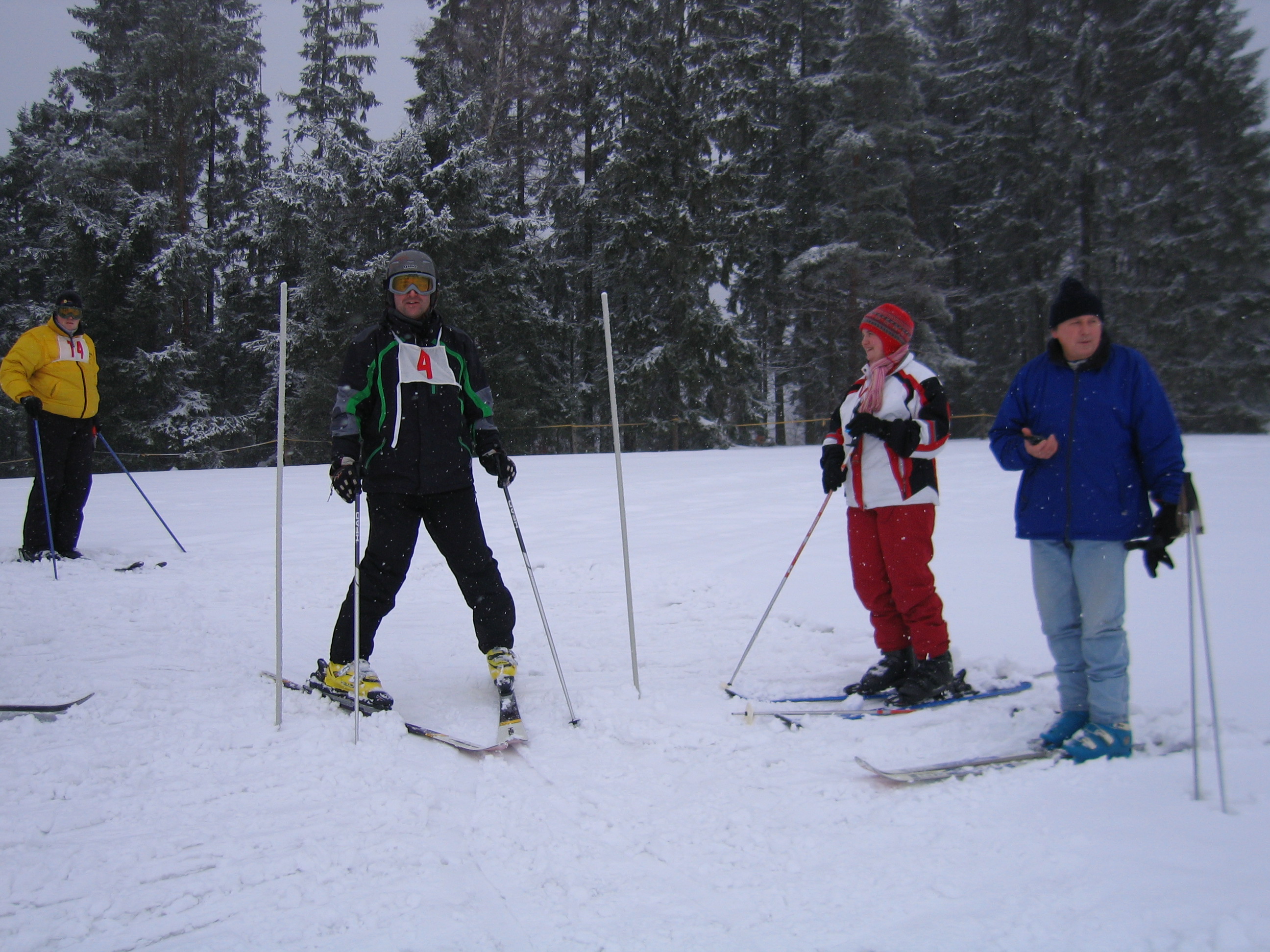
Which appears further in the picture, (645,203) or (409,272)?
(645,203)

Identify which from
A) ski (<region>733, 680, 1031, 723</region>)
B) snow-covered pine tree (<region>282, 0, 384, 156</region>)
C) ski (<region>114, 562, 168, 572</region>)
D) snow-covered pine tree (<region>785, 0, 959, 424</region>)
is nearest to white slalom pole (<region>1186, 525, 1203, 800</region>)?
ski (<region>733, 680, 1031, 723</region>)

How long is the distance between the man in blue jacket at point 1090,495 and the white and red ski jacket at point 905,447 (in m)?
0.40

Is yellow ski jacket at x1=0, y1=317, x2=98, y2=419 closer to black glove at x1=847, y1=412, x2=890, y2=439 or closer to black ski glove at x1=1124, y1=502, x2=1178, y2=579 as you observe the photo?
black glove at x1=847, y1=412, x2=890, y2=439

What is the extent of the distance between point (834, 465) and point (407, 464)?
192 centimetres

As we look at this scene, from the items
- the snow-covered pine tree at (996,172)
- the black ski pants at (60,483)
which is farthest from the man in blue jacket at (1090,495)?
the snow-covered pine tree at (996,172)

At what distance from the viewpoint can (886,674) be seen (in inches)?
144

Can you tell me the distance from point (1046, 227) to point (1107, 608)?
81.7 feet

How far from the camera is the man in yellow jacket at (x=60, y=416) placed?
6301mm

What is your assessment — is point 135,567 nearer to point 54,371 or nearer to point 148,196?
point 54,371

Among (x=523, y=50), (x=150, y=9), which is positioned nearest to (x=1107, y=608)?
(x=523, y=50)

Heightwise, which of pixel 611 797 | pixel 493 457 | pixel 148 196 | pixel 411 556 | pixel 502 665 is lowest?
pixel 611 797

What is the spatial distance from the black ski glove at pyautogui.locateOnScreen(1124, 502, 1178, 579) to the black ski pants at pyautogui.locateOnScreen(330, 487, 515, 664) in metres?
2.52

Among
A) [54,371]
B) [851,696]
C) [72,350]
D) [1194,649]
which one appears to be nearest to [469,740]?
[851,696]

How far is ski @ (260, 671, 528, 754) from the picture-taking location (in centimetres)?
307
